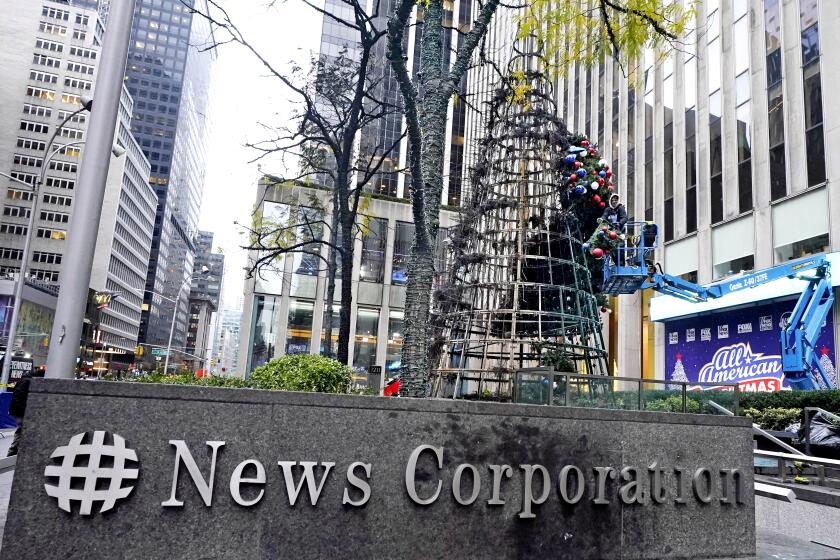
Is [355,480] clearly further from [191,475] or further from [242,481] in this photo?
[191,475]

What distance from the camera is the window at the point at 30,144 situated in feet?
345

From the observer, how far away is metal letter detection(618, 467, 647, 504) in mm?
6562

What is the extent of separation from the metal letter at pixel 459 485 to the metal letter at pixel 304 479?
1.27 metres

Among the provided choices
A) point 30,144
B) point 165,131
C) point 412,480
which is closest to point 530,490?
point 412,480

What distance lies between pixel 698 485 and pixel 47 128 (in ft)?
410

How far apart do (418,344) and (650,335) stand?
24.0 m

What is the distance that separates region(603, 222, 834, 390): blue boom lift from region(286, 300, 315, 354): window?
1109 inches

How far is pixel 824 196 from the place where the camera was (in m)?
20.6

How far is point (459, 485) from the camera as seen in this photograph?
592 cm

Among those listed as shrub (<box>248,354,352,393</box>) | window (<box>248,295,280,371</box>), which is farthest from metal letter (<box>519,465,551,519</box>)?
window (<box>248,295,280,371</box>)

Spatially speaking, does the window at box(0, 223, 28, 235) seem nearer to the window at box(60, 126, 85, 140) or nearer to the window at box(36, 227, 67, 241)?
the window at box(36, 227, 67, 241)

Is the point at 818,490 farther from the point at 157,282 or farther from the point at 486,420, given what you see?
the point at 157,282

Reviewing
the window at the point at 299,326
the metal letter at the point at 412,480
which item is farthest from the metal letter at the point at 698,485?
the window at the point at 299,326

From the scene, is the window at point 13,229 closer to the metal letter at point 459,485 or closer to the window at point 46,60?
the window at point 46,60
